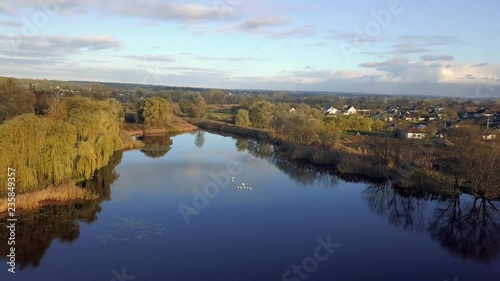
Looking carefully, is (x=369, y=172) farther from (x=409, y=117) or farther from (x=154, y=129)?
(x=409, y=117)

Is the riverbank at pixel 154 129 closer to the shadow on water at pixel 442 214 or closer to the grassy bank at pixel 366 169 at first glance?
the grassy bank at pixel 366 169

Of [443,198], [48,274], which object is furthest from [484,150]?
[48,274]

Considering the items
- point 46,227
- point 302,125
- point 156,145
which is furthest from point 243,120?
point 46,227

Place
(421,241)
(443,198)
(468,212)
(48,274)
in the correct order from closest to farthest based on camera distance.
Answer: (48,274) < (421,241) < (468,212) < (443,198)

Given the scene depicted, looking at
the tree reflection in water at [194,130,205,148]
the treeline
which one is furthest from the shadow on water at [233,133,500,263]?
the tree reflection in water at [194,130,205,148]

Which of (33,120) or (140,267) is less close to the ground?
(33,120)

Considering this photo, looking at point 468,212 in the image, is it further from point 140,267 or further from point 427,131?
point 427,131

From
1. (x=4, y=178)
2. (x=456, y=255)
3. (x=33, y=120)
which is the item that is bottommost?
(x=456, y=255)
